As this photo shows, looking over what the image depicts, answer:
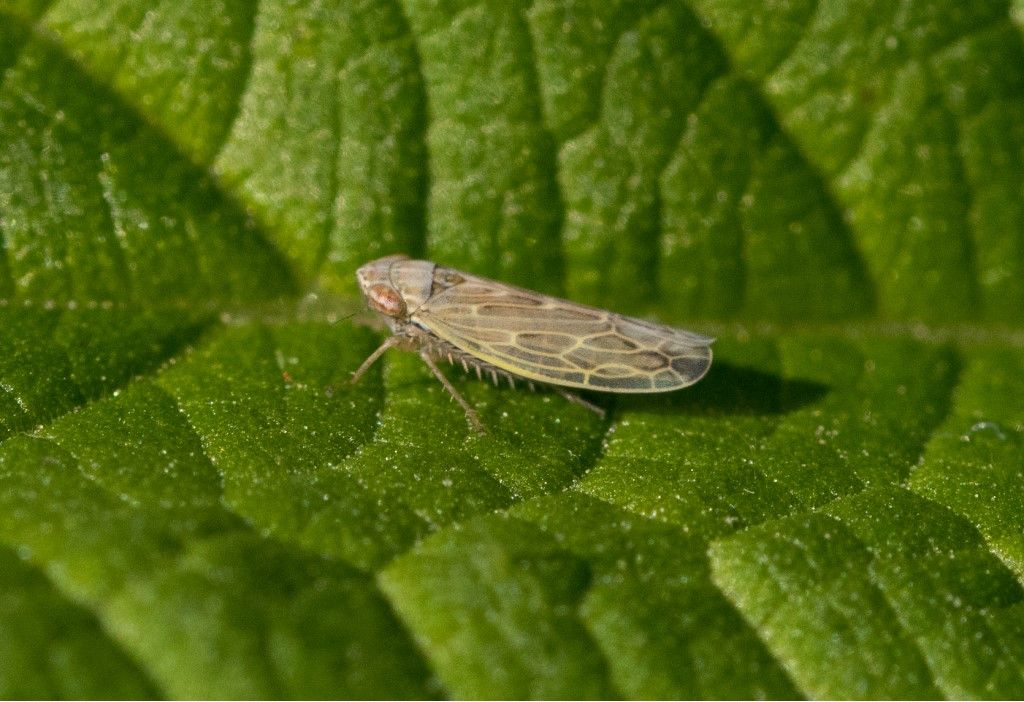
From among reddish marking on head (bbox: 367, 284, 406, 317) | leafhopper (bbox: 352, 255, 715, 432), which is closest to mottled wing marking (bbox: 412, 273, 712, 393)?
leafhopper (bbox: 352, 255, 715, 432)

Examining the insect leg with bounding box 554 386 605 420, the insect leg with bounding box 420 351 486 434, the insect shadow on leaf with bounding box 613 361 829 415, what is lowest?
the insect shadow on leaf with bounding box 613 361 829 415

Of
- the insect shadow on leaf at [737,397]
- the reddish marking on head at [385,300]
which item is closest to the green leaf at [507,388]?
the insect shadow on leaf at [737,397]

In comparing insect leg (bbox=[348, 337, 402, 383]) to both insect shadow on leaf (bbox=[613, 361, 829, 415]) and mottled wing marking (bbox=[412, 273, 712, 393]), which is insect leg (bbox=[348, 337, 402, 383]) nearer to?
mottled wing marking (bbox=[412, 273, 712, 393])

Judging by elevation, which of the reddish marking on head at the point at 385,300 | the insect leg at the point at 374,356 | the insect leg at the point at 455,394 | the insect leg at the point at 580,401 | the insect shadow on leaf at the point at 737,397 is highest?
the reddish marking on head at the point at 385,300

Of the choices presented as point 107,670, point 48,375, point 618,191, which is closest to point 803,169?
point 618,191

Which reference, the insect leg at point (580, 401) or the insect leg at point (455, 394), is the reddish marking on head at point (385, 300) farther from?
the insect leg at point (580, 401)

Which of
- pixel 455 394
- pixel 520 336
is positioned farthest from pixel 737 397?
pixel 455 394

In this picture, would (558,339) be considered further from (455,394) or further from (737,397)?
(737,397)

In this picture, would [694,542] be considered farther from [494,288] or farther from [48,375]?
[48,375]
